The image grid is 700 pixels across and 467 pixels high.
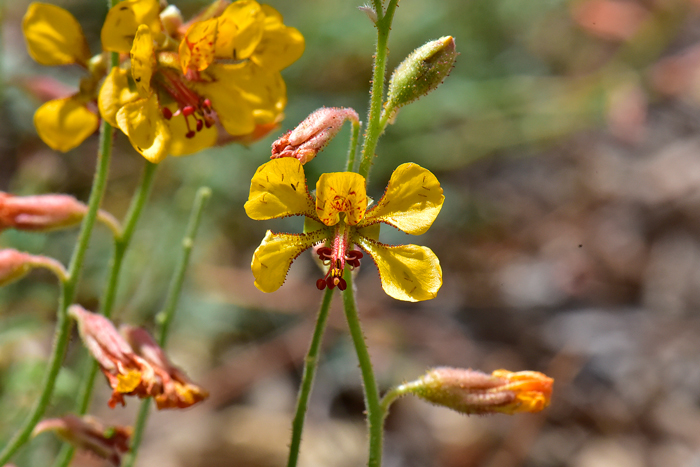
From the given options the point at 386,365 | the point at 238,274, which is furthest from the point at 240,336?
the point at 386,365

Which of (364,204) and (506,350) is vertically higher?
(364,204)

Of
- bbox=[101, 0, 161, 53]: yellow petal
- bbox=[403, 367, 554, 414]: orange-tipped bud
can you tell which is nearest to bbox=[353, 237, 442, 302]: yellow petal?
bbox=[403, 367, 554, 414]: orange-tipped bud

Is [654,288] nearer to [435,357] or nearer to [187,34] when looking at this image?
[435,357]

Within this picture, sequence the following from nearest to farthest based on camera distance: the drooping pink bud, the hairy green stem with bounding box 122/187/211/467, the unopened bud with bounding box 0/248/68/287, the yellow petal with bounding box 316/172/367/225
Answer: the yellow petal with bounding box 316/172/367/225, the drooping pink bud, the unopened bud with bounding box 0/248/68/287, the hairy green stem with bounding box 122/187/211/467

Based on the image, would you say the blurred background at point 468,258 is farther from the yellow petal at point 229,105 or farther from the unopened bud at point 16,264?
the yellow petal at point 229,105

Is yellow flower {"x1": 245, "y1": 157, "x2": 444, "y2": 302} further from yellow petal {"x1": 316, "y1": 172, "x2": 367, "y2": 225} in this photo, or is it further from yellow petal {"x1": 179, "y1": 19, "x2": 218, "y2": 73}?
yellow petal {"x1": 179, "y1": 19, "x2": 218, "y2": 73}

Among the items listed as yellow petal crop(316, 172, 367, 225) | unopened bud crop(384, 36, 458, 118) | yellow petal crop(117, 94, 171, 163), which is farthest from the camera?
yellow petal crop(117, 94, 171, 163)
